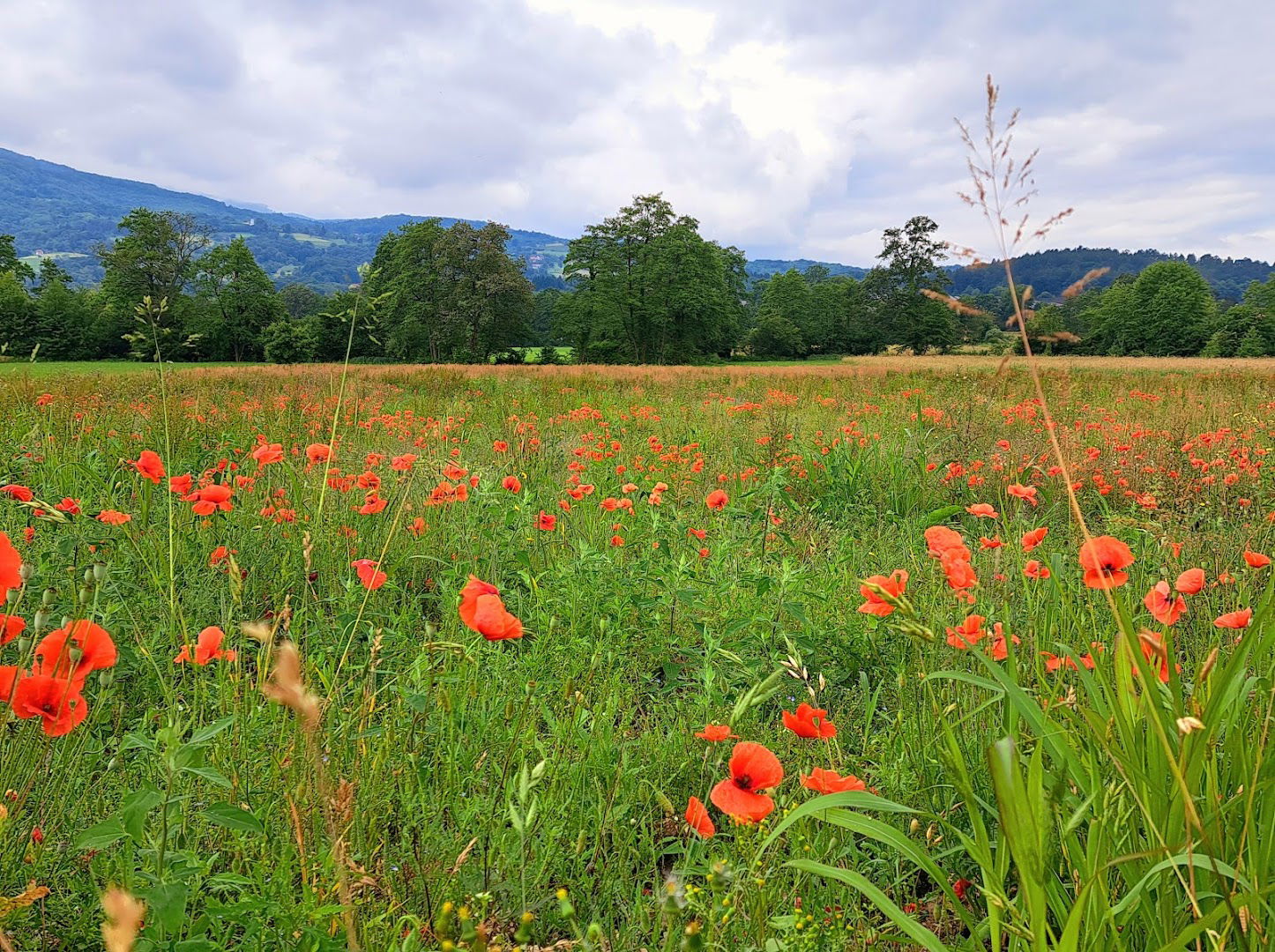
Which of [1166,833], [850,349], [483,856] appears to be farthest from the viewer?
[850,349]

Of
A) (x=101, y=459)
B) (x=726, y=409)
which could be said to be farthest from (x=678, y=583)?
(x=726, y=409)

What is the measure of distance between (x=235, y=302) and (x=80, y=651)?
5182 centimetres

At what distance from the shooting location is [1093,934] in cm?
95

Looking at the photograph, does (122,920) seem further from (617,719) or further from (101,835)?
(617,719)

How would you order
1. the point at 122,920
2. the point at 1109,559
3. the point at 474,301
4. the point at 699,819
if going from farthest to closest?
the point at 474,301 < the point at 1109,559 < the point at 699,819 < the point at 122,920

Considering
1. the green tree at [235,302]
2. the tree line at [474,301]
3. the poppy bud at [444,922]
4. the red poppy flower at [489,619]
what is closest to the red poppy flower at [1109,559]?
the red poppy flower at [489,619]

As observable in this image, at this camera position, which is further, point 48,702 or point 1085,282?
point 1085,282

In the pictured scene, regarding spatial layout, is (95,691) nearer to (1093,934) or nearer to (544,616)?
(544,616)

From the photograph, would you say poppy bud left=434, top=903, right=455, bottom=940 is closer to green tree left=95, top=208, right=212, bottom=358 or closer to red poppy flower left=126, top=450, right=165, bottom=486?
red poppy flower left=126, top=450, right=165, bottom=486

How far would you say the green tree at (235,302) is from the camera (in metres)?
44.0

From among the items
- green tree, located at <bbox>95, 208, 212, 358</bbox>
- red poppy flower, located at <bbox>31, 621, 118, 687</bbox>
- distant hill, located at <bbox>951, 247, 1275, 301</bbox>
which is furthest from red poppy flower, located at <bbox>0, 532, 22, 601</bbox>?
distant hill, located at <bbox>951, 247, 1275, 301</bbox>

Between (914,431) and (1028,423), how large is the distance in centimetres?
109

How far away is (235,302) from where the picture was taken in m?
44.7

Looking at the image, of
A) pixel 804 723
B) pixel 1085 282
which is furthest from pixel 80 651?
pixel 1085 282
